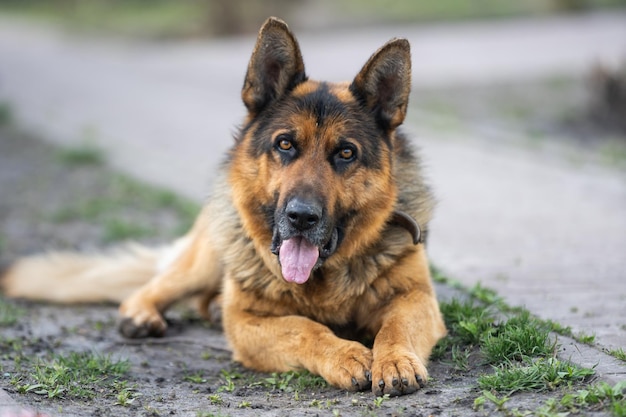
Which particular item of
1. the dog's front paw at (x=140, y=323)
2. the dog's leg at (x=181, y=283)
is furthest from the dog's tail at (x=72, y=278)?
the dog's front paw at (x=140, y=323)

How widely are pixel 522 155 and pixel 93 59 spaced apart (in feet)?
47.0

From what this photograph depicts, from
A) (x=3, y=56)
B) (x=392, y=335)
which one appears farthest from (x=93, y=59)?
(x=392, y=335)

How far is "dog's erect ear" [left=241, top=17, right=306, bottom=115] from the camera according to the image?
16.6ft

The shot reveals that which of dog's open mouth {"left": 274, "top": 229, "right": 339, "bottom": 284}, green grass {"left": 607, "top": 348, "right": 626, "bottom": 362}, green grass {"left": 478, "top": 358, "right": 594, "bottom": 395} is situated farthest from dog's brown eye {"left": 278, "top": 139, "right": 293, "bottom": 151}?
green grass {"left": 607, "top": 348, "right": 626, "bottom": 362}

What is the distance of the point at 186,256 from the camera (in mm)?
6387

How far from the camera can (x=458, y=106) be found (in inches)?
583

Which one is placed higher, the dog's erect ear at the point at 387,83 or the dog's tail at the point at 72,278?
the dog's erect ear at the point at 387,83

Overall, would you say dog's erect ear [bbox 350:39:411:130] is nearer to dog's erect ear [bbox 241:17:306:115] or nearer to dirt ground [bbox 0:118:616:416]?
dog's erect ear [bbox 241:17:306:115]

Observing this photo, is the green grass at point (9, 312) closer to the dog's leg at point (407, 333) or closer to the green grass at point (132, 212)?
the green grass at point (132, 212)

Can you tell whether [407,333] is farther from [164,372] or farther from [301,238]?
[164,372]

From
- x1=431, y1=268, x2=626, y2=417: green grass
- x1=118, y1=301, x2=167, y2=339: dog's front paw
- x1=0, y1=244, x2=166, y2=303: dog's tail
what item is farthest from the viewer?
x1=0, y1=244, x2=166, y2=303: dog's tail

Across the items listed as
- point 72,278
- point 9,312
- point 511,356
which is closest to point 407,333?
point 511,356

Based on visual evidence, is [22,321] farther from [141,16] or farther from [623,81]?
[141,16]

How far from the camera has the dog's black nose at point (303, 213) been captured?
4.50 meters
